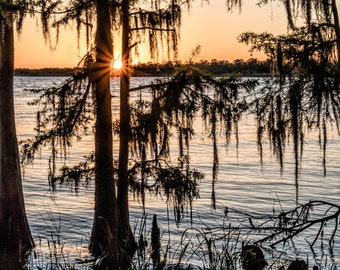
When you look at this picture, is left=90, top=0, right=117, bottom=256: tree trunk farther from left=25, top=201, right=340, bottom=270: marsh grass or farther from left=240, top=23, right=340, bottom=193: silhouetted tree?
left=240, top=23, right=340, bottom=193: silhouetted tree

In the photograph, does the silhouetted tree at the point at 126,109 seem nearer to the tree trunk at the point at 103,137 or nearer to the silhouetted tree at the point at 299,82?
the tree trunk at the point at 103,137

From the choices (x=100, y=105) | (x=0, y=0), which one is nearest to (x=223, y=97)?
(x=100, y=105)

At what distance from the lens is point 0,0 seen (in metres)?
12.7

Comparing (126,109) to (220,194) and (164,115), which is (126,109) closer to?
(164,115)

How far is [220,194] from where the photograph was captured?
34281 millimetres

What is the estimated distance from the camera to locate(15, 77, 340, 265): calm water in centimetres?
2453

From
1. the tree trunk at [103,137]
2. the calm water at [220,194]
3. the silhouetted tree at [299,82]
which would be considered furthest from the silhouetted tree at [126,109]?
the silhouetted tree at [299,82]

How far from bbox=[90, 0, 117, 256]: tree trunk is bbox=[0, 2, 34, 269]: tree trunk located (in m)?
2.09

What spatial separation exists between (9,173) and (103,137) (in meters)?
2.78

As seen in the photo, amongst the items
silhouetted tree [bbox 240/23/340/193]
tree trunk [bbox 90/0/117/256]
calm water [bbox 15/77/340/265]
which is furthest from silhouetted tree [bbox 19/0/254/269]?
silhouetted tree [bbox 240/23/340/193]

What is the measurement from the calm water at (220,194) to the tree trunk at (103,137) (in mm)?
855

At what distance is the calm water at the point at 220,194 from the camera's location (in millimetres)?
24531

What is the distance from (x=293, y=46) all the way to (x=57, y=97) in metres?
9.38

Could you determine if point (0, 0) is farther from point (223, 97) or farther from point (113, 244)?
point (113, 244)
